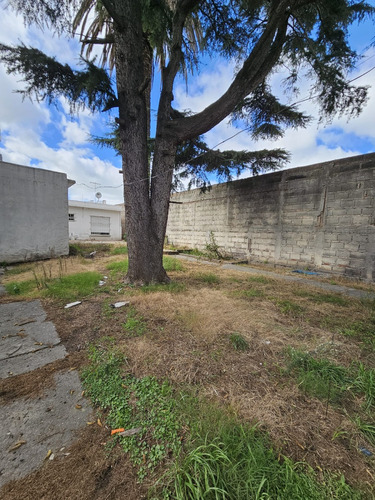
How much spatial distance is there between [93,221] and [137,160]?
52.2 ft

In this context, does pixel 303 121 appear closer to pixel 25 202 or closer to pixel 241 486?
pixel 241 486

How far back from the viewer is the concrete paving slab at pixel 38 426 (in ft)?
3.34

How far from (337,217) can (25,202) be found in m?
9.94

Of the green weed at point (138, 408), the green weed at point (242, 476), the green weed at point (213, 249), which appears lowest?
the green weed at point (138, 408)

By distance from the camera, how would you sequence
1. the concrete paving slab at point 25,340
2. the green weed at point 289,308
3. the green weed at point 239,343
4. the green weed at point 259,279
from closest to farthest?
the concrete paving slab at point 25,340 < the green weed at point 239,343 < the green weed at point 289,308 < the green weed at point 259,279

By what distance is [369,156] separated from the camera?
4566mm

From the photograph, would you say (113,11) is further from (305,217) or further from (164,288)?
(305,217)

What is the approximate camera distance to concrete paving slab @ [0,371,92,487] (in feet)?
3.34

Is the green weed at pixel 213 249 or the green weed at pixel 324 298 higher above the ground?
the green weed at pixel 213 249

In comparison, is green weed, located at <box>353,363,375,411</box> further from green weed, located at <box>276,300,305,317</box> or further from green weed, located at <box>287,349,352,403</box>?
green weed, located at <box>276,300,305,317</box>

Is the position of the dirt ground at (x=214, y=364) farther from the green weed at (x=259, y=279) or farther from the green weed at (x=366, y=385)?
the green weed at (x=259, y=279)

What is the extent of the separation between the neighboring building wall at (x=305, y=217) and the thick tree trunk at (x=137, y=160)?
418 cm

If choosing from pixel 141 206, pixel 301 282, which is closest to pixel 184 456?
pixel 141 206

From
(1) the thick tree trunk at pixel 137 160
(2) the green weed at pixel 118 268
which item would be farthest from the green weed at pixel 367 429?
(2) the green weed at pixel 118 268
